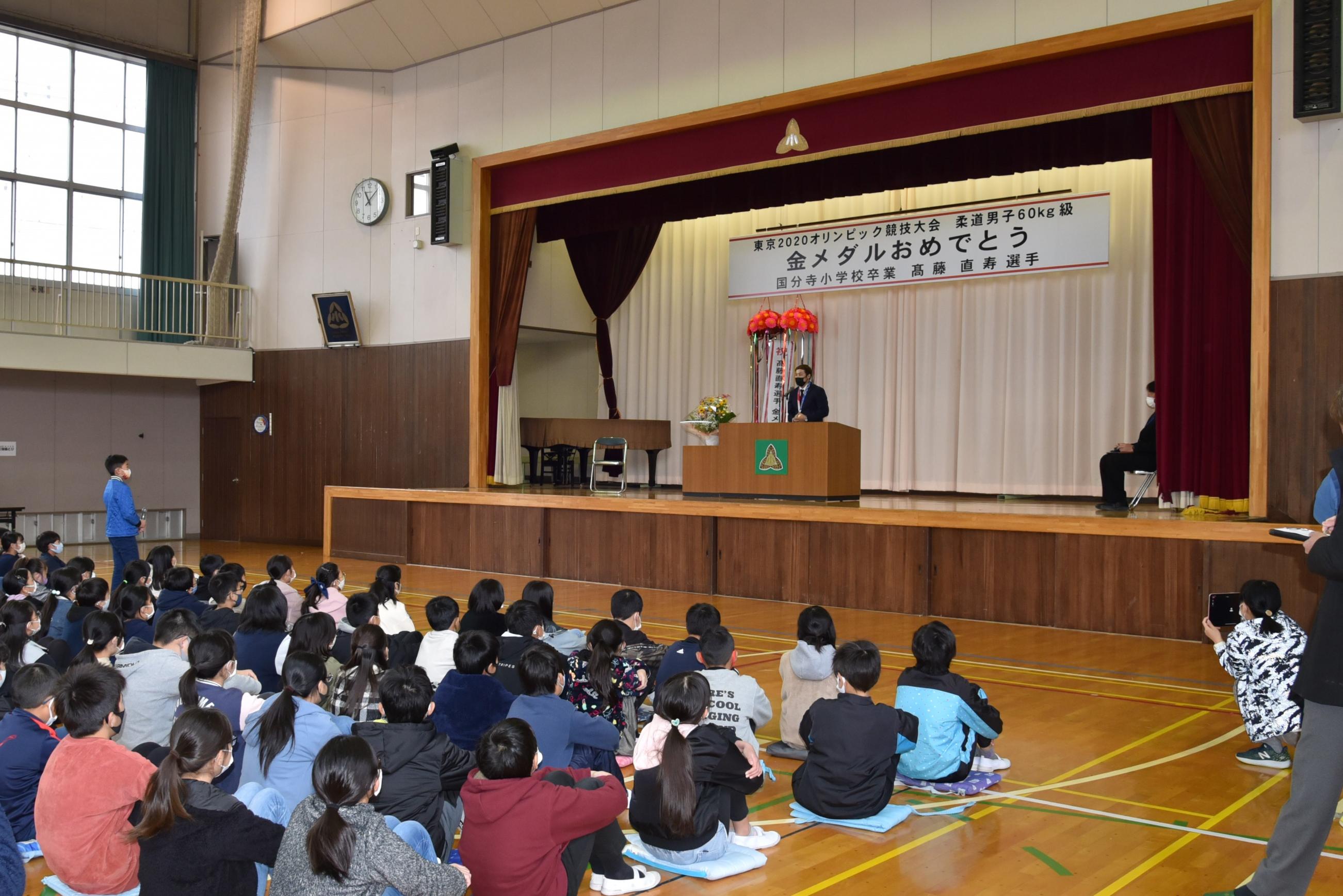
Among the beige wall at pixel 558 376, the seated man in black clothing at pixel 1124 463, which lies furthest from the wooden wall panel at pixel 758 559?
the beige wall at pixel 558 376

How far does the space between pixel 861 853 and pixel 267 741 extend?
183 cm

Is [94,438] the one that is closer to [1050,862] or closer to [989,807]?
[989,807]

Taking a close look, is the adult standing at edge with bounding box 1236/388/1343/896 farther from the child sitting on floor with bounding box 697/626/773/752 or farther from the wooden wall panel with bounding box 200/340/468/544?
the wooden wall panel with bounding box 200/340/468/544

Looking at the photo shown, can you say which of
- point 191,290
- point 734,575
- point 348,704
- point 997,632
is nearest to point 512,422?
point 734,575

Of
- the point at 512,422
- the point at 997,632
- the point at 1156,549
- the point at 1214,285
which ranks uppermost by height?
the point at 1214,285

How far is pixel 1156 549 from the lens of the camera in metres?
7.68

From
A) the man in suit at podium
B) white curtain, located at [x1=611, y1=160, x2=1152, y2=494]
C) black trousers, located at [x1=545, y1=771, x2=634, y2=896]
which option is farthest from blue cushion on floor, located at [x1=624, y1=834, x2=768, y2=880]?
white curtain, located at [x1=611, y1=160, x2=1152, y2=494]

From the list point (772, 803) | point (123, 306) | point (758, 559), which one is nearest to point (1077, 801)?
point (772, 803)

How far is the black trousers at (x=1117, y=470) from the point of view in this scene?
9.44 m

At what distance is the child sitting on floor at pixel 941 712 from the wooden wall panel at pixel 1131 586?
406 cm

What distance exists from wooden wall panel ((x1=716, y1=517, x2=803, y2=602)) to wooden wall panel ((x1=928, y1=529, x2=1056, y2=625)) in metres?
1.24

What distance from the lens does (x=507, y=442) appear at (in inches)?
503

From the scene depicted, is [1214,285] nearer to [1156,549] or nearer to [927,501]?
[1156,549]

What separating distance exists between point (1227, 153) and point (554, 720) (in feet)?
23.0
